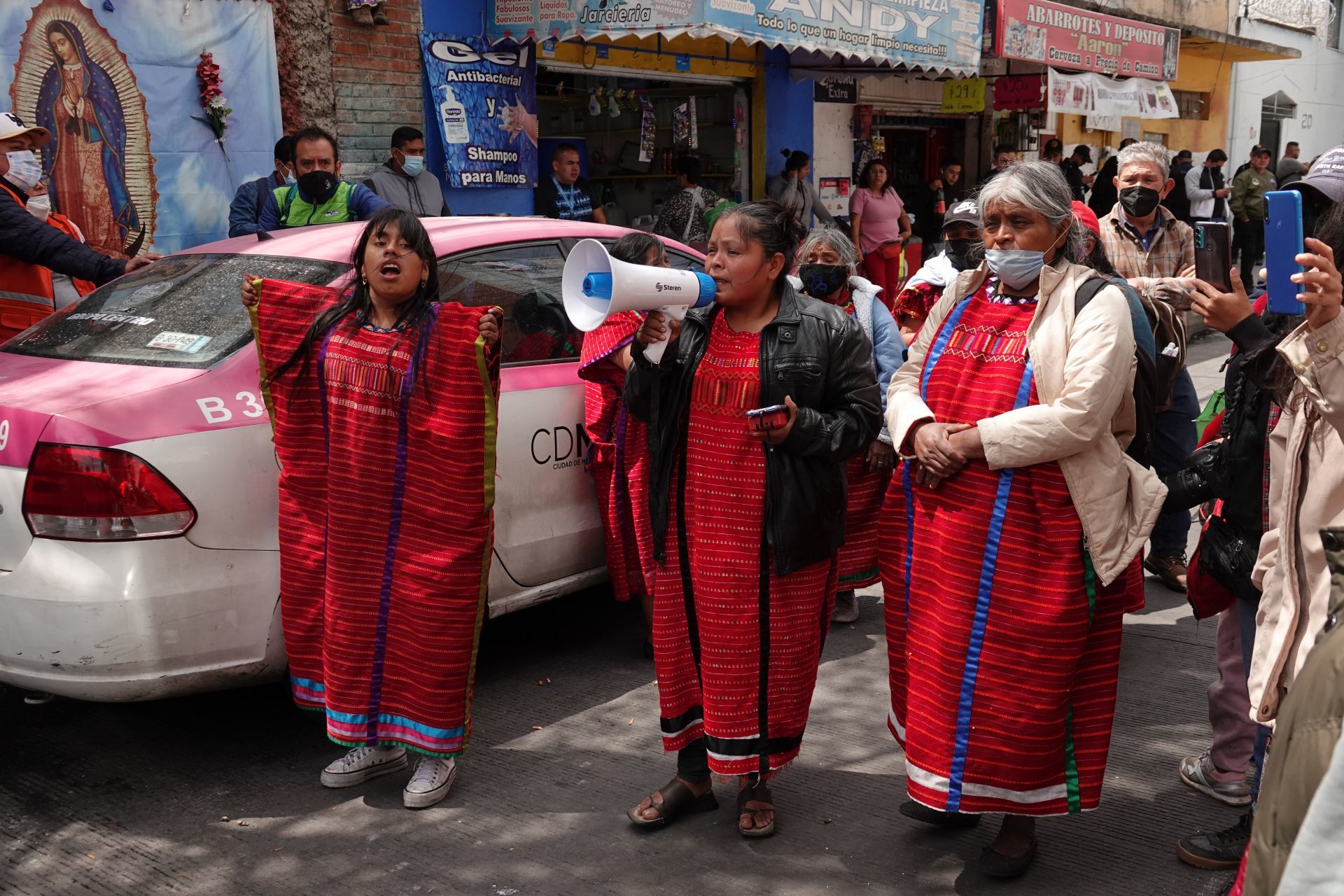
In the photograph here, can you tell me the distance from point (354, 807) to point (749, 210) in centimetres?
205

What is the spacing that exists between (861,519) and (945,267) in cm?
107

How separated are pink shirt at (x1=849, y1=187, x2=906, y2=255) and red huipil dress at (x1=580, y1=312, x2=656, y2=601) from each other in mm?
8662

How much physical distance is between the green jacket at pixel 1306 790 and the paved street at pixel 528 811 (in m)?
1.95

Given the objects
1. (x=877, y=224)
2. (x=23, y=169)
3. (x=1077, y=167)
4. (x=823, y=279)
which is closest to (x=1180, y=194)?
(x=1077, y=167)

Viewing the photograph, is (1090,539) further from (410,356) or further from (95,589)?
(95,589)

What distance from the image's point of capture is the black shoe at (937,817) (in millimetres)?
3531

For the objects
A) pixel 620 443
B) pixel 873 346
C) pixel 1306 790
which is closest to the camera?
pixel 1306 790

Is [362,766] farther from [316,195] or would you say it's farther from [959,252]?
[316,195]

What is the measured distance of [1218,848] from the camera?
3305 mm

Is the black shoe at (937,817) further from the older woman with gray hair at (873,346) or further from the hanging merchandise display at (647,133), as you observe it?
the hanging merchandise display at (647,133)

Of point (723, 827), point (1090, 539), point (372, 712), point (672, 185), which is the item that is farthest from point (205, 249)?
point (672, 185)

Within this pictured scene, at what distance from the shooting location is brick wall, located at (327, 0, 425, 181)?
8.29 m

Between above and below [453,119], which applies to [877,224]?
below

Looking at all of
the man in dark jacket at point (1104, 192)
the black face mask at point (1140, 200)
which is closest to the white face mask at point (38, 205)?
the black face mask at point (1140, 200)
